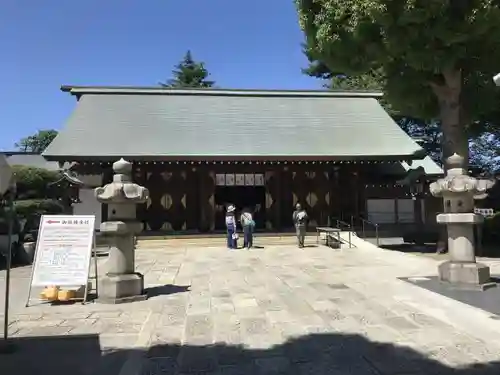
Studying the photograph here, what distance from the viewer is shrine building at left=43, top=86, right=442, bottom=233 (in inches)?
763

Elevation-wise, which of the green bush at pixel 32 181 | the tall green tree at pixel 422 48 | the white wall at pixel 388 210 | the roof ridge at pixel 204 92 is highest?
the roof ridge at pixel 204 92

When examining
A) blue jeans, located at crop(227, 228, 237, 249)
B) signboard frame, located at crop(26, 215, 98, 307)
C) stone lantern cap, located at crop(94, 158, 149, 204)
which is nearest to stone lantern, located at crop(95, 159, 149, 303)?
stone lantern cap, located at crop(94, 158, 149, 204)

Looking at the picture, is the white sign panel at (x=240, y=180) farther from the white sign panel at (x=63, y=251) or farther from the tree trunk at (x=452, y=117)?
the white sign panel at (x=63, y=251)

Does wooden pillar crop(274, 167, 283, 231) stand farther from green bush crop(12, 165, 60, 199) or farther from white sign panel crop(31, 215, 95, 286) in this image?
white sign panel crop(31, 215, 95, 286)

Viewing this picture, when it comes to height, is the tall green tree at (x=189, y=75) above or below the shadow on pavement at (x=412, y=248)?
above

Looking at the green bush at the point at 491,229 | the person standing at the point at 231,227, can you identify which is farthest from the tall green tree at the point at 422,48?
the person standing at the point at 231,227

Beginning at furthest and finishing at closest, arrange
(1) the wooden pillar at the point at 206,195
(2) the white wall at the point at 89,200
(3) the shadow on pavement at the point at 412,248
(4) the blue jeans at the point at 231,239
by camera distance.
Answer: (2) the white wall at the point at 89,200
(1) the wooden pillar at the point at 206,195
(4) the blue jeans at the point at 231,239
(3) the shadow on pavement at the point at 412,248

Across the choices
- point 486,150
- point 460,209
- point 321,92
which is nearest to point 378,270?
point 460,209

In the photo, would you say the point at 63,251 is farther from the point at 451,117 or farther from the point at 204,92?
the point at 204,92

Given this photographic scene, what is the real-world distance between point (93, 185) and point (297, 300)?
1571 cm

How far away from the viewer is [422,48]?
1291 cm

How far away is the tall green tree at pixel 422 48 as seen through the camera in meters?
12.2

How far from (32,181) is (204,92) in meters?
12.5

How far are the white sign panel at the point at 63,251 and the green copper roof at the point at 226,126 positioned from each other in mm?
10801
